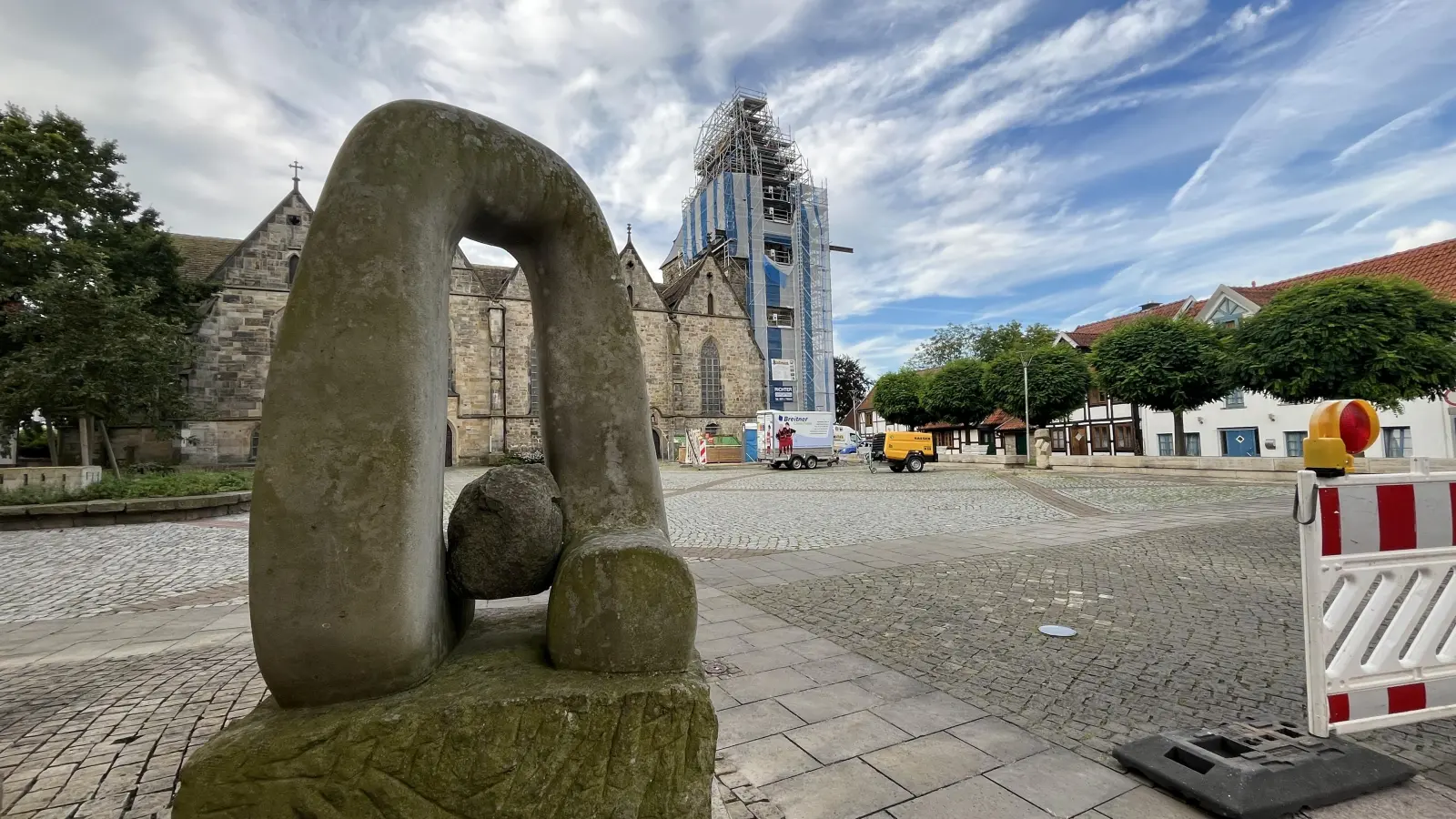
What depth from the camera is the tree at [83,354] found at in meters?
13.4

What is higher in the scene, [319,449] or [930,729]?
[319,449]

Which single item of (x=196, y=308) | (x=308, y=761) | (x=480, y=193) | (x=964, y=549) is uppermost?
(x=196, y=308)

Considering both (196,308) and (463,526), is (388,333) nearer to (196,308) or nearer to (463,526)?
(463,526)

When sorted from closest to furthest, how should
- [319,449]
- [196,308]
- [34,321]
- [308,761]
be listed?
[308,761], [319,449], [34,321], [196,308]

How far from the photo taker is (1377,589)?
2344 millimetres

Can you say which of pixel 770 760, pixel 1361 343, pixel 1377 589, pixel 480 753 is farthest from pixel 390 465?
pixel 1361 343

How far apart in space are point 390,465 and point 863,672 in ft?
9.00

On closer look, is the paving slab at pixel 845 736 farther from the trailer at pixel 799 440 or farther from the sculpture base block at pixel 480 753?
the trailer at pixel 799 440

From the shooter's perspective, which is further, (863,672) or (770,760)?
(863,672)

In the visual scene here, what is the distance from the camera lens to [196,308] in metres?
27.1

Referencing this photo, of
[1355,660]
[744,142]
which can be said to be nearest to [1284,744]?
[1355,660]

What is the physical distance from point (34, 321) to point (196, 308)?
1506 centimetres

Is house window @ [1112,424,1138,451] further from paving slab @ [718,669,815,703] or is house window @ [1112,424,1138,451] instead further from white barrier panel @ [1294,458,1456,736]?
paving slab @ [718,669,815,703]

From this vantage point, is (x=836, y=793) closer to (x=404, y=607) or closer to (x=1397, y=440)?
(x=404, y=607)
